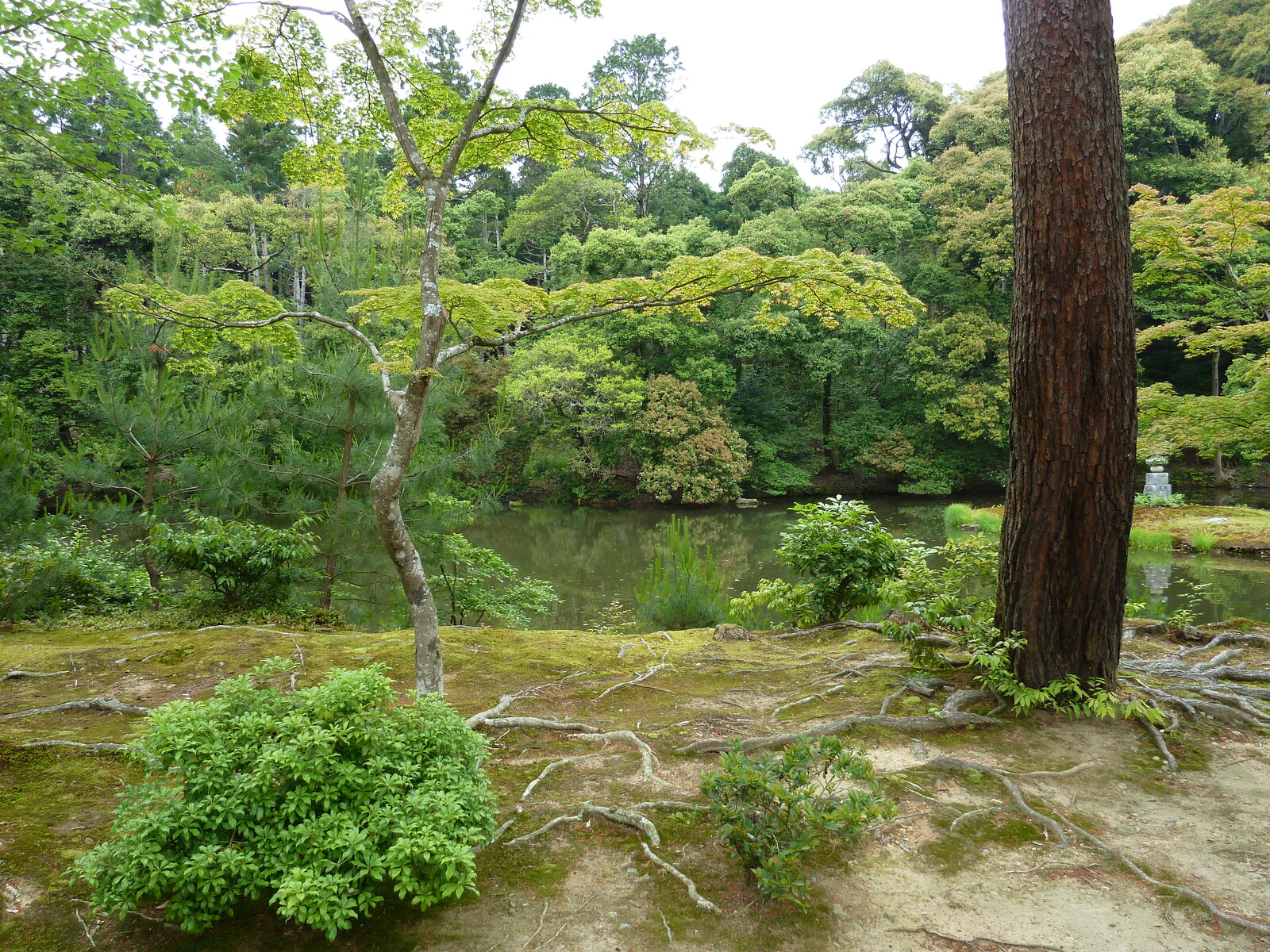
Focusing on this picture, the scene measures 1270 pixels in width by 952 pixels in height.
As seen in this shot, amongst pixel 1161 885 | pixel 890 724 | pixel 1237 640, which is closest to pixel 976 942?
pixel 1161 885

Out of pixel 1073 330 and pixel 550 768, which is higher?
pixel 1073 330

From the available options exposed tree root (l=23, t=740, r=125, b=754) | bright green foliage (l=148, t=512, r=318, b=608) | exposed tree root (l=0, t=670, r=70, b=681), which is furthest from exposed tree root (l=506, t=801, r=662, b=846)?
bright green foliage (l=148, t=512, r=318, b=608)

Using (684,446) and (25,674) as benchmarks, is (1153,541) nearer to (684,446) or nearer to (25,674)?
(684,446)

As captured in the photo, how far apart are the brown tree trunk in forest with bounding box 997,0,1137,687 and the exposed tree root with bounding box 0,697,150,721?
13.7 feet

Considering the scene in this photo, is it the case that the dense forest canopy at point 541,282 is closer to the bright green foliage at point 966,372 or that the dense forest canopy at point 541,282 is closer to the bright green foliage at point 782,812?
the bright green foliage at point 966,372

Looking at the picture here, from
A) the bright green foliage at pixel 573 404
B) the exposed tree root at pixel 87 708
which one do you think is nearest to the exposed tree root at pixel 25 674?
the exposed tree root at pixel 87 708

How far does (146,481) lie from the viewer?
677 centimetres

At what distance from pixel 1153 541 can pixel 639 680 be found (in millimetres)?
10771

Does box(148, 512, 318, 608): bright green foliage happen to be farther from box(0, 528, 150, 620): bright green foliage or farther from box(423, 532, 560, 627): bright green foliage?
box(423, 532, 560, 627): bright green foliage

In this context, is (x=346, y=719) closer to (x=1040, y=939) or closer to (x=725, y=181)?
(x=1040, y=939)

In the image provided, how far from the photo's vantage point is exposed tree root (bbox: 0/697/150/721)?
3.28 meters

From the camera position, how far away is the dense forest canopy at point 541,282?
149 inches

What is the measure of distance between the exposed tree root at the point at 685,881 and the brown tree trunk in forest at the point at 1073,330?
197 cm

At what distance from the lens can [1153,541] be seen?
1101 centimetres
